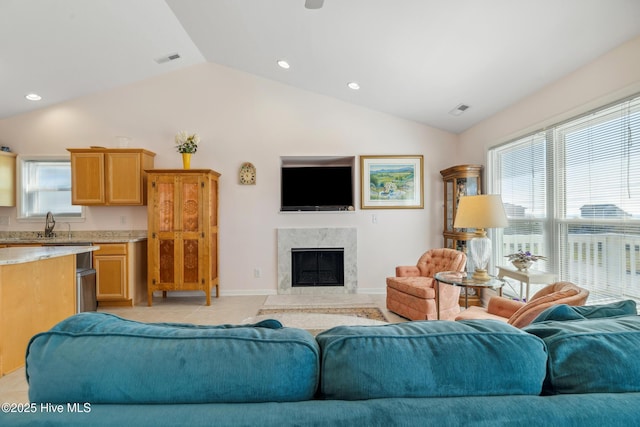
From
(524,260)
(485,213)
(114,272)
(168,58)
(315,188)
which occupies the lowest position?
(114,272)

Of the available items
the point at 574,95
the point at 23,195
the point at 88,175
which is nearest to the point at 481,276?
the point at 574,95

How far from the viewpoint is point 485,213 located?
2623 mm

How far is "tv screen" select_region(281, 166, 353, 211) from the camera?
467 centimetres

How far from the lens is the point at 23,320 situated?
2508mm

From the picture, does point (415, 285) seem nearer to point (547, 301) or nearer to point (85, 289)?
point (547, 301)

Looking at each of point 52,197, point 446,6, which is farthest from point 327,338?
point 52,197

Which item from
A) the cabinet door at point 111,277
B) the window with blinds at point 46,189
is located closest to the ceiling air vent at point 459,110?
the cabinet door at point 111,277

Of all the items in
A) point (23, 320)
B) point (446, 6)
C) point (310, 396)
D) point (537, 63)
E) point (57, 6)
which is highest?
point (57, 6)

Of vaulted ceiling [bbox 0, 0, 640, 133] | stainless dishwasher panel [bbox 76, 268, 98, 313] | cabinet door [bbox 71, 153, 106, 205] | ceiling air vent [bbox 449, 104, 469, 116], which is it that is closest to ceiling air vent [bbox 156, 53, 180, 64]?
vaulted ceiling [bbox 0, 0, 640, 133]

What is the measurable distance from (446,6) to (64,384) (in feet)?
9.67

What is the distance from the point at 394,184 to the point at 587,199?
94.3 inches

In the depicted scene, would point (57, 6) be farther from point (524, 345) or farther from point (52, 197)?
point (524, 345)

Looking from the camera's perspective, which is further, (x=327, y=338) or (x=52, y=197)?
(x=52, y=197)

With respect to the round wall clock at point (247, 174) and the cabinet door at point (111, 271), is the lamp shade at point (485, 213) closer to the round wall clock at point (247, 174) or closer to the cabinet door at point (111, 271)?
the round wall clock at point (247, 174)
